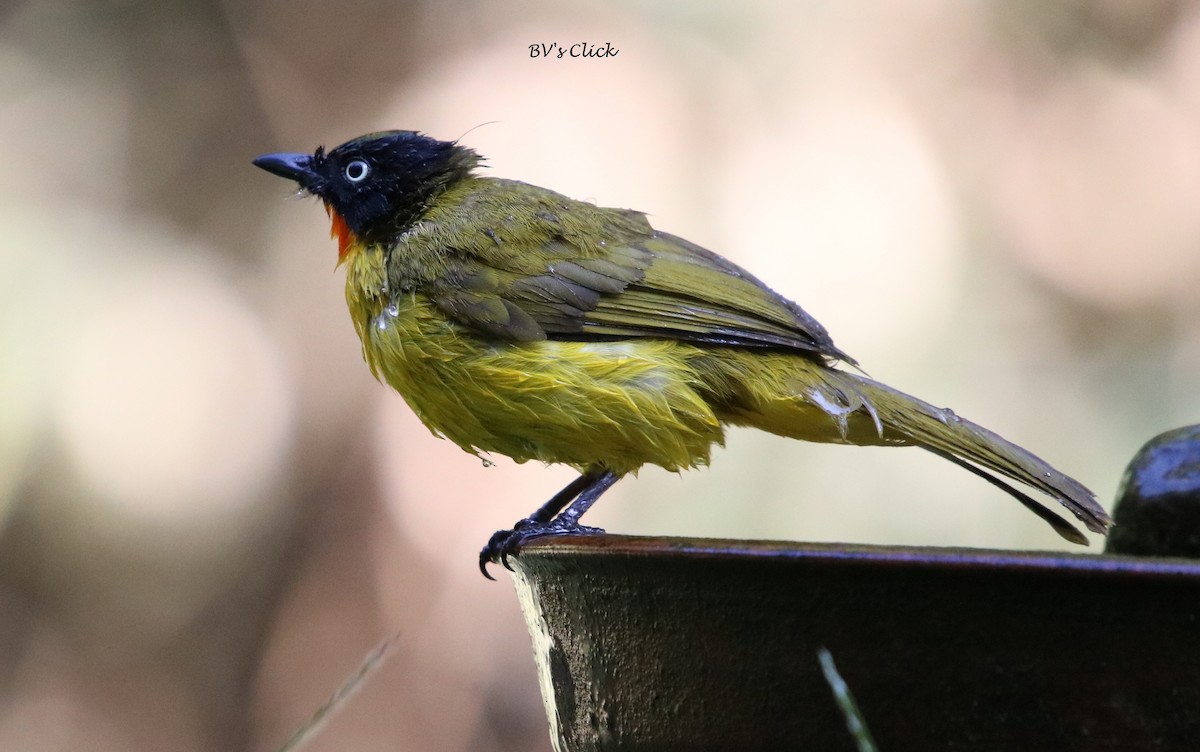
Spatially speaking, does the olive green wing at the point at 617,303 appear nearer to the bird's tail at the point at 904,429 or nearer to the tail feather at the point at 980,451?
the bird's tail at the point at 904,429

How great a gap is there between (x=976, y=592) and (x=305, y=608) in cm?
536

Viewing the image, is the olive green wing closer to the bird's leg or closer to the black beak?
the bird's leg

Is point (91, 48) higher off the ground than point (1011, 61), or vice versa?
point (91, 48)

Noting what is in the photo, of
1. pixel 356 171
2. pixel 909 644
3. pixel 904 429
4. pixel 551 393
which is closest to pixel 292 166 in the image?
pixel 356 171

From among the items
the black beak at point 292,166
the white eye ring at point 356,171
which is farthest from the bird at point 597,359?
the black beak at point 292,166

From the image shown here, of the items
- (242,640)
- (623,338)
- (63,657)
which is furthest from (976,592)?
(63,657)

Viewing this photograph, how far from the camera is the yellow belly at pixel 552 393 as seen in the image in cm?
328

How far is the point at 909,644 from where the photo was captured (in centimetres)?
154

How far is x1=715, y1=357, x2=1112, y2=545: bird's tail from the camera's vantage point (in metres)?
2.94

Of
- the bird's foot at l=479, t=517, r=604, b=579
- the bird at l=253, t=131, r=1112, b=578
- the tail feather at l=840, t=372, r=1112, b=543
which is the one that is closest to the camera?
the tail feather at l=840, t=372, r=1112, b=543

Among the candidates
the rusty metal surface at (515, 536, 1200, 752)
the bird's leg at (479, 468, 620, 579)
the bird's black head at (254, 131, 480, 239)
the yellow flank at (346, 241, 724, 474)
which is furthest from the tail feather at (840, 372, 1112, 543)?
the bird's black head at (254, 131, 480, 239)

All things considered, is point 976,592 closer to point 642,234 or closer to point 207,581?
point 642,234

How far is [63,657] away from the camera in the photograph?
6.29 m

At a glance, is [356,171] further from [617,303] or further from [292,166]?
[617,303]
